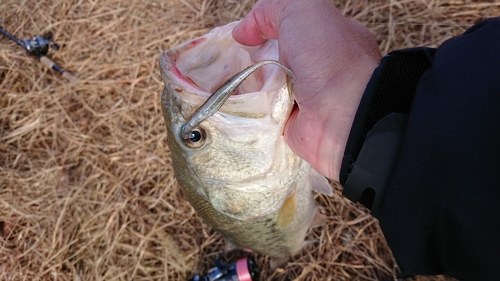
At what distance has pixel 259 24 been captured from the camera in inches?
64.6

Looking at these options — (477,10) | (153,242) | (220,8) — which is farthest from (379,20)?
(153,242)

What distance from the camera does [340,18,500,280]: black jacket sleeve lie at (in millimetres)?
996

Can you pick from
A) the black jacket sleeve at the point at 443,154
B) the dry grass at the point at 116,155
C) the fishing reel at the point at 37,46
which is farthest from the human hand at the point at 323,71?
the fishing reel at the point at 37,46

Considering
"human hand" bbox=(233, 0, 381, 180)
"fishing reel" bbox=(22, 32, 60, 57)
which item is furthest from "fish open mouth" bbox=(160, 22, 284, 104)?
"fishing reel" bbox=(22, 32, 60, 57)

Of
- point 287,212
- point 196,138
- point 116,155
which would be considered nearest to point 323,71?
point 196,138

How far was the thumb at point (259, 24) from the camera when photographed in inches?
63.5

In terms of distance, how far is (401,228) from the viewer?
3.89 ft

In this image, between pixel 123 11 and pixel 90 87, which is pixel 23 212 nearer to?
pixel 90 87

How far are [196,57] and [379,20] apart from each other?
180cm

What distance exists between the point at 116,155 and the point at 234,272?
131 cm

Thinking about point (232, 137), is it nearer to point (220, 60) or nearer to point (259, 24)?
point (220, 60)

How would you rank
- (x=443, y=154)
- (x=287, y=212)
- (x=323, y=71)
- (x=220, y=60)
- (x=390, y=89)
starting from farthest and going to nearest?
1. (x=287, y=212)
2. (x=220, y=60)
3. (x=323, y=71)
4. (x=390, y=89)
5. (x=443, y=154)

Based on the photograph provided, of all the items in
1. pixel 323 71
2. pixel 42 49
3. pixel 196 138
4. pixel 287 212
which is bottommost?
pixel 42 49

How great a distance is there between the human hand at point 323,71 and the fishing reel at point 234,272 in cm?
121
